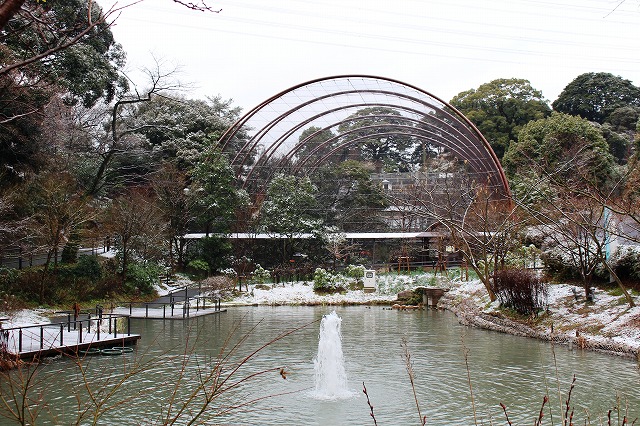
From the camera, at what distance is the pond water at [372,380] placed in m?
8.46

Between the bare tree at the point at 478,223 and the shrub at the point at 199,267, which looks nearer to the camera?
the bare tree at the point at 478,223

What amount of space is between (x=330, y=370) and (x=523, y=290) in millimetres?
8306

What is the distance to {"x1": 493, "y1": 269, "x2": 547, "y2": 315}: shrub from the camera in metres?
16.2

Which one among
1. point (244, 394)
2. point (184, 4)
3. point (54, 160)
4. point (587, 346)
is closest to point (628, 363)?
point (587, 346)

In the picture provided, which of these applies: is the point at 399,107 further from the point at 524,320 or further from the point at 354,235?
the point at 524,320

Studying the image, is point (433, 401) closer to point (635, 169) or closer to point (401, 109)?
point (635, 169)

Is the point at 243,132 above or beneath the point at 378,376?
above

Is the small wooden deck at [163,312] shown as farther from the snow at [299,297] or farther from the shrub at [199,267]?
the shrub at [199,267]

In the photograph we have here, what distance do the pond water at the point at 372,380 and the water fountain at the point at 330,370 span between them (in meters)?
0.19

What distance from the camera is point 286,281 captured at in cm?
2884

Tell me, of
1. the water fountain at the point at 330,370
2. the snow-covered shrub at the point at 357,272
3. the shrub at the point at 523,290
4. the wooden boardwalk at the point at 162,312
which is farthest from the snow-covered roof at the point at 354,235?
the water fountain at the point at 330,370

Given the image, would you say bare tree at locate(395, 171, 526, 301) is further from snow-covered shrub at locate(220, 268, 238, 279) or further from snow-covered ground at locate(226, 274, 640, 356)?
snow-covered shrub at locate(220, 268, 238, 279)

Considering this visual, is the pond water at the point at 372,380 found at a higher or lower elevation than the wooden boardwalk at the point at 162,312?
lower

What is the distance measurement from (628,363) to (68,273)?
18.1 meters
